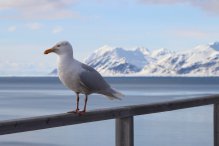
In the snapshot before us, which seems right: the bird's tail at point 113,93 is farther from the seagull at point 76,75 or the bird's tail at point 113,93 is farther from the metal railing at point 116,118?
the metal railing at point 116,118

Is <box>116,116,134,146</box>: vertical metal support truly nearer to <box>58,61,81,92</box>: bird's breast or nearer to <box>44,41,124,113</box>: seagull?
<box>44,41,124,113</box>: seagull

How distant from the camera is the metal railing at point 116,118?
334cm

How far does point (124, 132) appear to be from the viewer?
4.18 metres

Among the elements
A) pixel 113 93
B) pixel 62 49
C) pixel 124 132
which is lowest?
pixel 124 132

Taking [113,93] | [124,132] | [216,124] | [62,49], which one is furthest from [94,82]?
[216,124]

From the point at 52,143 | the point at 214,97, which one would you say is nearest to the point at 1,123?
the point at 214,97

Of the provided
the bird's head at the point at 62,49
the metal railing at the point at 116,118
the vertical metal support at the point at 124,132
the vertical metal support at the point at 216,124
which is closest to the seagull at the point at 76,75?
the bird's head at the point at 62,49

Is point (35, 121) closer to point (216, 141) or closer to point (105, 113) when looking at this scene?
point (105, 113)

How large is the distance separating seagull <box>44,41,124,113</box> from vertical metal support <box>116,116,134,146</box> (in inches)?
10.7

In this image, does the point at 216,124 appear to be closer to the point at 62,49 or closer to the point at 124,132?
the point at 124,132

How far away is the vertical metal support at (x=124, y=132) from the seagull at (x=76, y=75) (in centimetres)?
27

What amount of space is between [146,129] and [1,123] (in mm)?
23206

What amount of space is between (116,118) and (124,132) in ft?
0.41

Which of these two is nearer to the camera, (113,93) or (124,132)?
(124,132)
